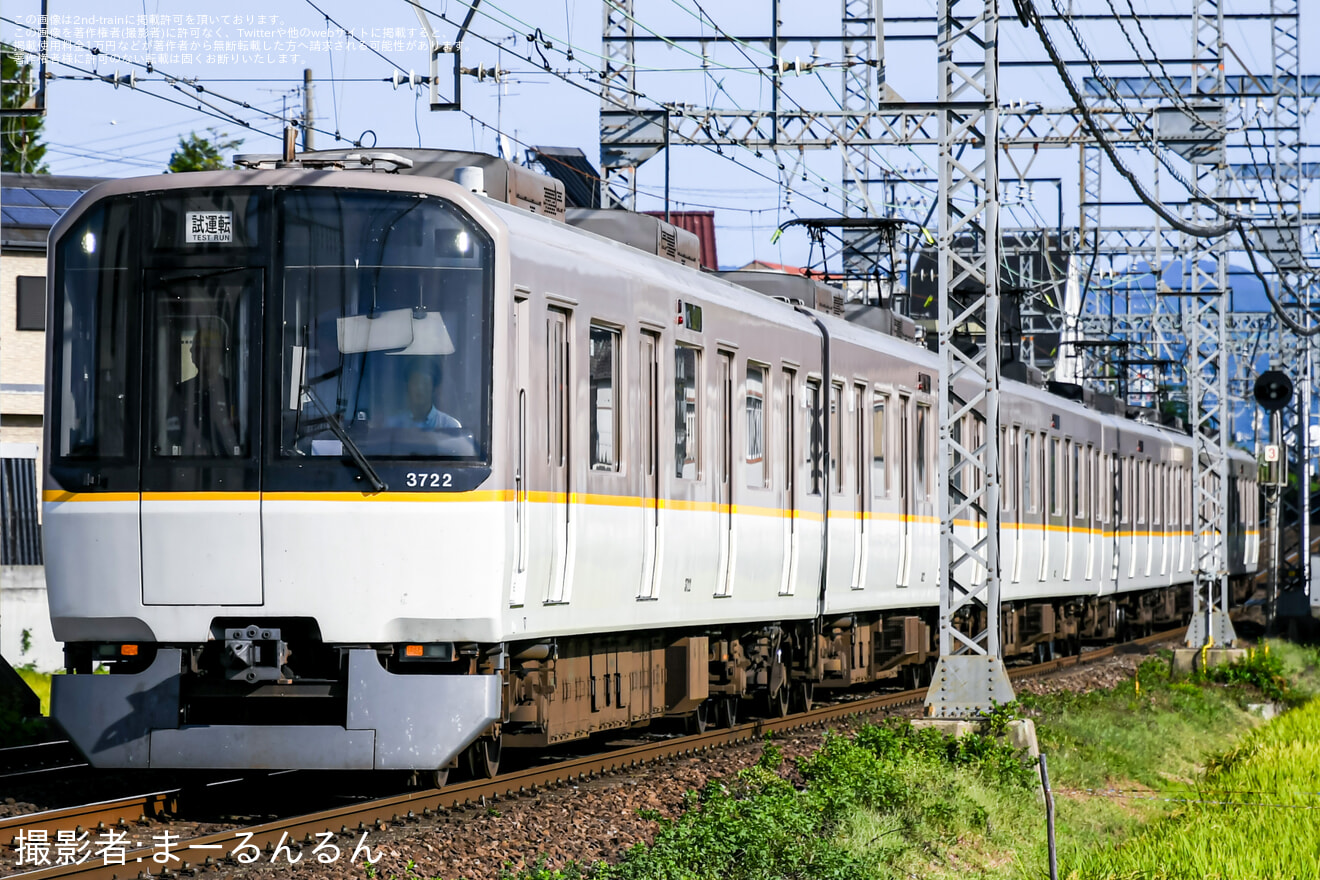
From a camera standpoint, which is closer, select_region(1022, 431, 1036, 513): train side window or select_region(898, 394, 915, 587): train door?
select_region(898, 394, 915, 587): train door

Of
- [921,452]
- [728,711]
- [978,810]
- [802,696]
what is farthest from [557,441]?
[921,452]

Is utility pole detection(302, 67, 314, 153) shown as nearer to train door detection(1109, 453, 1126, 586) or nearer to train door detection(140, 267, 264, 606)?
train door detection(1109, 453, 1126, 586)

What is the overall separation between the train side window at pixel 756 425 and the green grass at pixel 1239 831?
3.54 m

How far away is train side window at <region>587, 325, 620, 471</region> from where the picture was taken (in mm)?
10953

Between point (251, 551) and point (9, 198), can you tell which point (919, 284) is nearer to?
point (9, 198)

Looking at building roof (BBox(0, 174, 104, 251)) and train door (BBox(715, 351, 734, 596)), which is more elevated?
building roof (BBox(0, 174, 104, 251))

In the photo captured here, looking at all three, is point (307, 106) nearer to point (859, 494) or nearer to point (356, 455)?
point (859, 494)

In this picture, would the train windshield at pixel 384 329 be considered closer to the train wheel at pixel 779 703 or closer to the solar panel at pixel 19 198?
the train wheel at pixel 779 703

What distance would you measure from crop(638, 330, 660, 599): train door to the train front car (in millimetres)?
2072

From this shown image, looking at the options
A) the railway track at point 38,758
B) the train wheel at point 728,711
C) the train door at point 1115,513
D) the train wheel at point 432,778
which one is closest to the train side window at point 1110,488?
the train door at point 1115,513

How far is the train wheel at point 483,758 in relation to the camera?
10.6 m

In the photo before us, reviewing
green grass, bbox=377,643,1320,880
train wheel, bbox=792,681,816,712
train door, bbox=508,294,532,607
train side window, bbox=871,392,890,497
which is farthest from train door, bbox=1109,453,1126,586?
train door, bbox=508,294,532,607

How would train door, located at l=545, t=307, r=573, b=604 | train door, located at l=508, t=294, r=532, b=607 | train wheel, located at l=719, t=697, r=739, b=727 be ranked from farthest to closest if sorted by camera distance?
train wheel, located at l=719, t=697, r=739, b=727, train door, located at l=545, t=307, r=573, b=604, train door, located at l=508, t=294, r=532, b=607

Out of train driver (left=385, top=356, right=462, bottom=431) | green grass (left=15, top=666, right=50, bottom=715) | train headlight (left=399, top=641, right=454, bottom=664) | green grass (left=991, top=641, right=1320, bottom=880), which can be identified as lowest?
green grass (left=991, top=641, right=1320, bottom=880)
